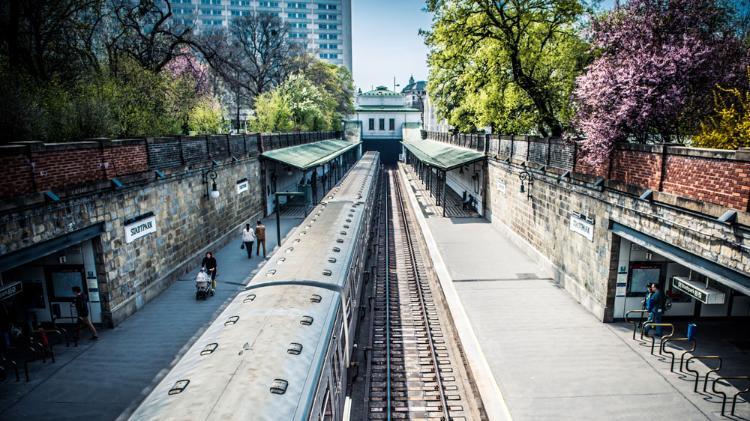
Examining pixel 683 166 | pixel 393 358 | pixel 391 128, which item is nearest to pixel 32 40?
pixel 393 358

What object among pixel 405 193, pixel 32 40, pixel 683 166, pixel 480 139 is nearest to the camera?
pixel 683 166

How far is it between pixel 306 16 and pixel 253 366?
Result: 10592 centimetres

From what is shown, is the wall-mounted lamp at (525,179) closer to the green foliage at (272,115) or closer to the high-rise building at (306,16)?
the green foliage at (272,115)

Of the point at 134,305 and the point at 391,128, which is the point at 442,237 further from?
the point at 391,128

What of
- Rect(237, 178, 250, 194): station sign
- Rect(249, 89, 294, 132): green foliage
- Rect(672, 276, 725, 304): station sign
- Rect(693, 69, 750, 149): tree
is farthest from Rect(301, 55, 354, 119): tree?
Rect(672, 276, 725, 304): station sign

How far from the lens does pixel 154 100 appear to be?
18.7 m

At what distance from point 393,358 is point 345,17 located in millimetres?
105007

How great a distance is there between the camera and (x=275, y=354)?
5305 millimetres

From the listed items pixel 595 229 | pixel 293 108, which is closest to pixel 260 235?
pixel 595 229

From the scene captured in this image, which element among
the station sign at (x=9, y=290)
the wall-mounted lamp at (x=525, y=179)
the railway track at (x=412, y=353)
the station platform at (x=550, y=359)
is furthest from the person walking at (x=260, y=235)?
the wall-mounted lamp at (x=525, y=179)

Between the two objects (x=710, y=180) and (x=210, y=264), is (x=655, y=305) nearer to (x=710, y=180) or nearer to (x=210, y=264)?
(x=710, y=180)

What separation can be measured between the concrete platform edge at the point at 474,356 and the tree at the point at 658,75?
18.7 ft

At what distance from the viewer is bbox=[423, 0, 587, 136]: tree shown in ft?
60.5

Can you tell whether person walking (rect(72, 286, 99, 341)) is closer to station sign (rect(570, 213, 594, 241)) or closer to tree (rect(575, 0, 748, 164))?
station sign (rect(570, 213, 594, 241))
